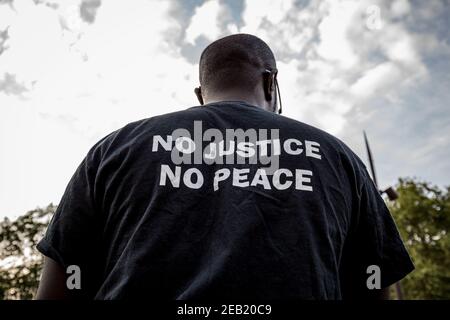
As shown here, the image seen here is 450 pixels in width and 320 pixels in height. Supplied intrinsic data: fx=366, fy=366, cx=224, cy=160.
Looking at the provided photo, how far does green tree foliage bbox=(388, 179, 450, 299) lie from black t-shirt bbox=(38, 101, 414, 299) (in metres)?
23.6

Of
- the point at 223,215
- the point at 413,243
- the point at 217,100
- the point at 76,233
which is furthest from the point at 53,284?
the point at 413,243

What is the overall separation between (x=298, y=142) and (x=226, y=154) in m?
0.35

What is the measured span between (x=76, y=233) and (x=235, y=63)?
1.45 meters

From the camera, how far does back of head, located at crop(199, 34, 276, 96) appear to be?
2.31m

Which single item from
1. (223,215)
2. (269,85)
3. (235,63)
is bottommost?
(223,215)

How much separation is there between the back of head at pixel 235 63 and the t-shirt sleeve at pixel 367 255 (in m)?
1.00

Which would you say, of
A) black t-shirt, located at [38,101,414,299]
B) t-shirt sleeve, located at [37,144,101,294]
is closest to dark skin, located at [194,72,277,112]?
black t-shirt, located at [38,101,414,299]

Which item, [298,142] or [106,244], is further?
[298,142]

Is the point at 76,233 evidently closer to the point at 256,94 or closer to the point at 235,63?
the point at 256,94

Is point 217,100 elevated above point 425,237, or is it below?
below

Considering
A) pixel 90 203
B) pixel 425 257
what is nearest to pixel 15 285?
pixel 425 257

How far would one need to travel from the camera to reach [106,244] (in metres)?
1.57

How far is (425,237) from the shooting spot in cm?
2316
